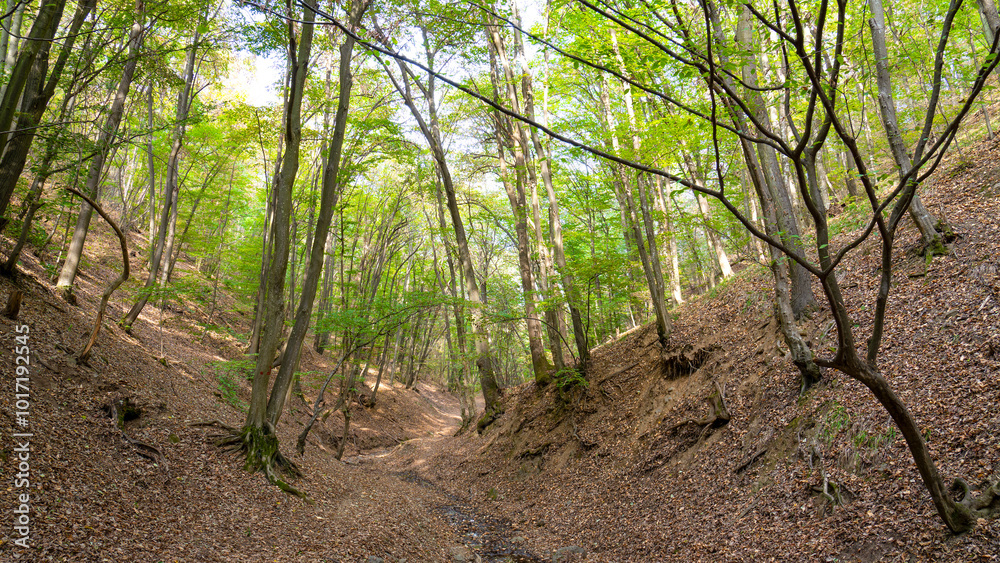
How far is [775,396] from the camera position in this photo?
7.04 m

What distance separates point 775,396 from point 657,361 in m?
3.86

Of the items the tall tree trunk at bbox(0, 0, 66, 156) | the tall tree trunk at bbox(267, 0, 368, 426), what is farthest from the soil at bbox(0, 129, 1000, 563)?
the tall tree trunk at bbox(0, 0, 66, 156)

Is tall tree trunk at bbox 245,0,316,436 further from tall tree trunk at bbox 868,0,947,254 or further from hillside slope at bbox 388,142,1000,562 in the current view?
tall tree trunk at bbox 868,0,947,254

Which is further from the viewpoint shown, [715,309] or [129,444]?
[715,309]

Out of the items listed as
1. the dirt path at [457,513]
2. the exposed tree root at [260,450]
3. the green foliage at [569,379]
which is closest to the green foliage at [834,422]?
the dirt path at [457,513]

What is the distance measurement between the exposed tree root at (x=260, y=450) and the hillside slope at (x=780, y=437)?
162 inches

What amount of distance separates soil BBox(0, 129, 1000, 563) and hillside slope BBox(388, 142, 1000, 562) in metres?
0.03

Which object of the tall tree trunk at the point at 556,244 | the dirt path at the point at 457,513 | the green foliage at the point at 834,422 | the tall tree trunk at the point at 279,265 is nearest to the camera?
the green foliage at the point at 834,422

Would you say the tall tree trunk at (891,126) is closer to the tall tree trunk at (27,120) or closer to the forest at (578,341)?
the forest at (578,341)

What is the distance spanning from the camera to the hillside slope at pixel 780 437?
4441 mm

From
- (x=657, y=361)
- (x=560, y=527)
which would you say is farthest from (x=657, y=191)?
(x=560, y=527)

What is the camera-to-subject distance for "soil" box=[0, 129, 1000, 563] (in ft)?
14.6

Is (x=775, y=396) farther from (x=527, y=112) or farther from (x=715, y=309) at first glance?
(x=527, y=112)

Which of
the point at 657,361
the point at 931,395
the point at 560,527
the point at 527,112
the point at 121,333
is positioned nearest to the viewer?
the point at 931,395
